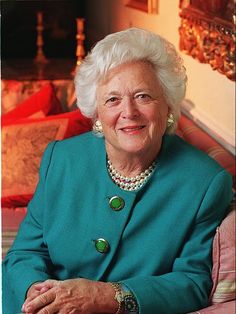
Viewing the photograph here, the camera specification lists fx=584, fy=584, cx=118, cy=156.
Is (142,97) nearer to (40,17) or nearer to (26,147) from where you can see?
(26,147)

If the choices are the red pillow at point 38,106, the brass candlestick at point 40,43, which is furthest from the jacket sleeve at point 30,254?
Answer: the brass candlestick at point 40,43

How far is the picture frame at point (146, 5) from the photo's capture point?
82.7 inches

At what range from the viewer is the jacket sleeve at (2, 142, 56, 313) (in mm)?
1186

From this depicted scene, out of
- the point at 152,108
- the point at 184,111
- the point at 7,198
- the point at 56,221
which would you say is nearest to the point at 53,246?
the point at 56,221

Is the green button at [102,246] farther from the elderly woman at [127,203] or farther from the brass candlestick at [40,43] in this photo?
the brass candlestick at [40,43]

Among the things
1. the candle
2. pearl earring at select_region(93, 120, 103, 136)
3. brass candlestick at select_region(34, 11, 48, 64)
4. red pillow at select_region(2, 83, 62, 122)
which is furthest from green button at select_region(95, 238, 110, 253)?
the candle

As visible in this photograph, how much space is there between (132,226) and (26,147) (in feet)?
2.82

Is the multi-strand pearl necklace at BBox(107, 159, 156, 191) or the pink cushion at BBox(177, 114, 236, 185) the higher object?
the multi-strand pearl necklace at BBox(107, 159, 156, 191)

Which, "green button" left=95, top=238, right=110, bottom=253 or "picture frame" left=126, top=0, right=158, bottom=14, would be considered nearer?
"green button" left=95, top=238, right=110, bottom=253

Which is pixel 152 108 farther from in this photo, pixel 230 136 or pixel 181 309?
pixel 230 136

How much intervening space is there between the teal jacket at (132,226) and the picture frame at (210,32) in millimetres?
516

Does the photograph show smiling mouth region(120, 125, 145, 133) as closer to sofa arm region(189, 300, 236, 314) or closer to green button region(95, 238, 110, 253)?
green button region(95, 238, 110, 253)

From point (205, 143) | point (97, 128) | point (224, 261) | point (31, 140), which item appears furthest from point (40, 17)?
point (224, 261)

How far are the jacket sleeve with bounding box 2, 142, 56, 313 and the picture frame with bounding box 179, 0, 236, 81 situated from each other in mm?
632
